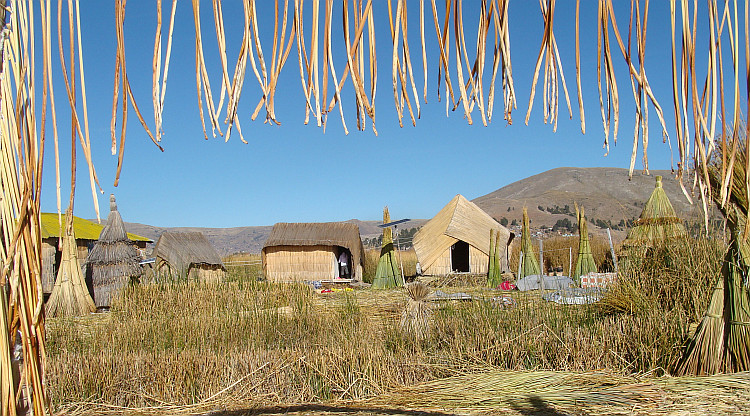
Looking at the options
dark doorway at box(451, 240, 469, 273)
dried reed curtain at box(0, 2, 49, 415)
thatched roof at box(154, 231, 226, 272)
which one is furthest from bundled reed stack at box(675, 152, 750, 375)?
dark doorway at box(451, 240, 469, 273)

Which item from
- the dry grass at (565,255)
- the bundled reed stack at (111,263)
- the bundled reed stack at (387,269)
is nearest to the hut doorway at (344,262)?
the bundled reed stack at (387,269)

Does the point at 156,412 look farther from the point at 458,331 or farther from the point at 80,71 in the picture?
the point at 80,71

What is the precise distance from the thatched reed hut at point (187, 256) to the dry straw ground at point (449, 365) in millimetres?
7790

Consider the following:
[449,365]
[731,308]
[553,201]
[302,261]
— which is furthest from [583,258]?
[553,201]

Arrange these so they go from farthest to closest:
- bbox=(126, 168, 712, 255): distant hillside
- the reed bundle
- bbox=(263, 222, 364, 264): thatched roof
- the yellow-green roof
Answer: bbox=(126, 168, 712, 255): distant hillside, bbox=(263, 222, 364, 264): thatched roof, the yellow-green roof, the reed bundle

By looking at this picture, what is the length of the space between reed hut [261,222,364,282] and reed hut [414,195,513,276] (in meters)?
2.51

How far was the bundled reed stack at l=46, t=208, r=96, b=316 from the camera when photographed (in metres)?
9.77

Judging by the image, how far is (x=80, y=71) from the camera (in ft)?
3.27

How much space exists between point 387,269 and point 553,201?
171 feet

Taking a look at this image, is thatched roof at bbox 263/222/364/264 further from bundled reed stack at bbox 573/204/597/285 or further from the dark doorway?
bundled reed stack at bbox 573/204/597/285

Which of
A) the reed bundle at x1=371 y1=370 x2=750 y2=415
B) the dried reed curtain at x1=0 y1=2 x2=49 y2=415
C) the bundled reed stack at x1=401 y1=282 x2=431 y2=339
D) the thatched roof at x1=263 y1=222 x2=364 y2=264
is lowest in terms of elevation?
the reed bundle at x1=371 y1=370 x2=750 y2=415

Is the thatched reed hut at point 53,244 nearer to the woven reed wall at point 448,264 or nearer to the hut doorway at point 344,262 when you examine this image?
the hut doorway at point 344,262

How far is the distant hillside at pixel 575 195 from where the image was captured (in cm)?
5488

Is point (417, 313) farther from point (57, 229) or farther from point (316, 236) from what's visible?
point (316, 236)
